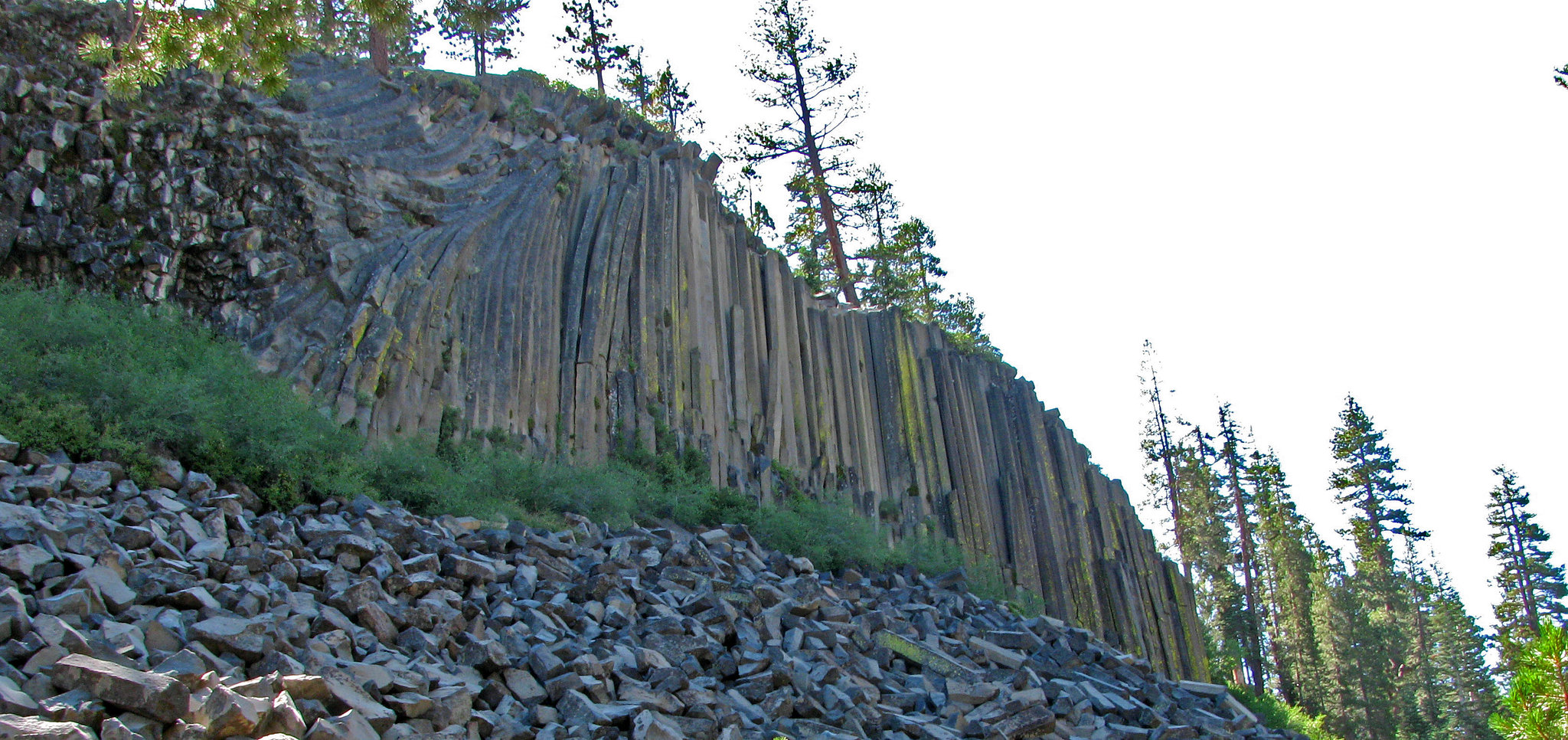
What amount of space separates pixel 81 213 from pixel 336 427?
14.6 feet

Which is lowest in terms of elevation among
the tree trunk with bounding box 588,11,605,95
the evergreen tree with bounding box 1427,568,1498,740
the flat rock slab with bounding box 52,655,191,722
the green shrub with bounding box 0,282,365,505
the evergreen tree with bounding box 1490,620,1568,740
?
the evergreen tree with bounding box 1427,568,1498,740

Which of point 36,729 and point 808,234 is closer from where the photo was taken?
point 36,729

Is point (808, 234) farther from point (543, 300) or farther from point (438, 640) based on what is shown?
point (438, 640)

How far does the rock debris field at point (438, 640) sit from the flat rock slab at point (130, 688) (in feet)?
0.03

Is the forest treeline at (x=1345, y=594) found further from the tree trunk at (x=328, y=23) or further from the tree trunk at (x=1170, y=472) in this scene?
the tree trunk at (x=328, y=23)

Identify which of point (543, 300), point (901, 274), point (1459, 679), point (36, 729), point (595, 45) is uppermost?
point (595, 45)

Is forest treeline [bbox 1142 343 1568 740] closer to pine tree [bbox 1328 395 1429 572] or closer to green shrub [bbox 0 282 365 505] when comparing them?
pine tree [bbox 1328 395 1429 572]

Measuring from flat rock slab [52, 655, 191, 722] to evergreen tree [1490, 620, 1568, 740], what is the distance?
553 cm

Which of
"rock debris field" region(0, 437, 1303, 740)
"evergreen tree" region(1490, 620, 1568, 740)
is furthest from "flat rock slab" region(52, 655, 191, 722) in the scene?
"evergreen tree" region(1490, 620, 1568, 740)

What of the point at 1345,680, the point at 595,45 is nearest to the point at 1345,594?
the point at 1345,680

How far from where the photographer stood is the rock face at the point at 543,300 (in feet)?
39.3

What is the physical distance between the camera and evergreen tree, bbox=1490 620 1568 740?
14.7ft

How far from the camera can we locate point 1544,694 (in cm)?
451

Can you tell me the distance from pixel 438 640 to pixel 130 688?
81.7 inches
